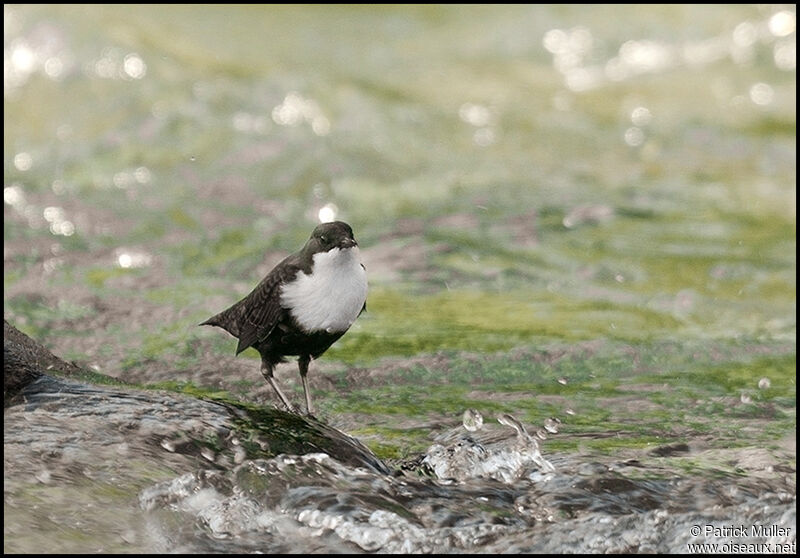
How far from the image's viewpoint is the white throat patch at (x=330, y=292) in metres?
4.62

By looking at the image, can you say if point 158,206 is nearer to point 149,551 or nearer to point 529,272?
point 529,272

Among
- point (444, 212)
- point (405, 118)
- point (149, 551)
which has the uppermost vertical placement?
point (405, 118)

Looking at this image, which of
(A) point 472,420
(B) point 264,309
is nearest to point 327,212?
(A) point 472,420

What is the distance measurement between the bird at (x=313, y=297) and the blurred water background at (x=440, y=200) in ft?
2.32

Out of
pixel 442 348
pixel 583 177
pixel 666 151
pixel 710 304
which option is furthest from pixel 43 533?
pixel 666 151

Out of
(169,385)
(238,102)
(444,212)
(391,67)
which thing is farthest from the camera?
(391,67)

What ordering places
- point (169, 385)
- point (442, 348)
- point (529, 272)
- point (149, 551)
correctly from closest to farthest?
1. point (149, 551)
2. point (169, 385)
3. point (442, 348)
4. point (529, 272)

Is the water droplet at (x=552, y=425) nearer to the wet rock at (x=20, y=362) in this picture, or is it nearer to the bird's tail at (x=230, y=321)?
the bird's tail at (x=230, y=321)

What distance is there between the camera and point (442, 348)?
722cm

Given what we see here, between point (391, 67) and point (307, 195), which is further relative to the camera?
point (391, 67)

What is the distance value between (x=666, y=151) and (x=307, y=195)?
4.13 metres

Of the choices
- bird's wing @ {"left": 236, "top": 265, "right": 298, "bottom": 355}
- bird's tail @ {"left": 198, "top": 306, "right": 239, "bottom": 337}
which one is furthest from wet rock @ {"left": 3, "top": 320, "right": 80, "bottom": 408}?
bird's wing @ {"left": 236, "top": 265, "right": 298, "bottom": 355}

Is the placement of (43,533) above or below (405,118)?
below

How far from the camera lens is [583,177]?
40.2ft
